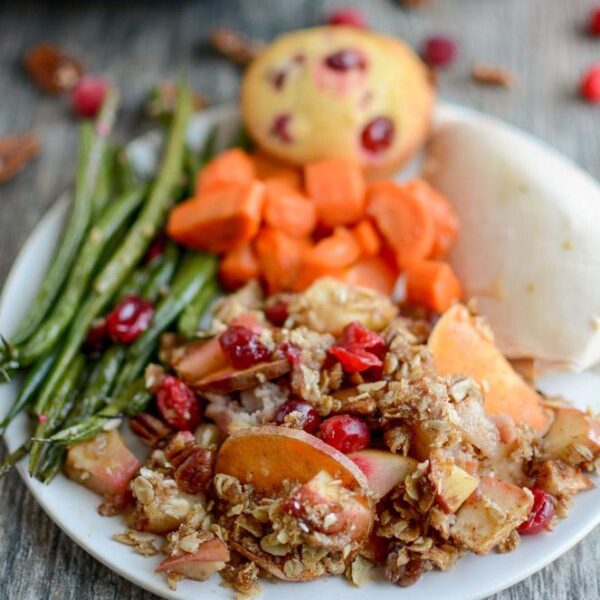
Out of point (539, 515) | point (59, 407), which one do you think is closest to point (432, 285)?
point (539, 515)

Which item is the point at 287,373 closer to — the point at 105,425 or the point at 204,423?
the point at 204,423

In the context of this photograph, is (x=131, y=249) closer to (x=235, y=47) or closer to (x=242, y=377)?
(x=242, y=377)

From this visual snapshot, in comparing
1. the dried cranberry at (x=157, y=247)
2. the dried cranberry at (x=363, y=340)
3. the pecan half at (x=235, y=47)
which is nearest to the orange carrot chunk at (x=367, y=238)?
the dried cranberry at (x=363, y=340)

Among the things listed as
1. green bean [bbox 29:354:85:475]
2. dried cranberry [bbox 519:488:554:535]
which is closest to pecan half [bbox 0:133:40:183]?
green bean [bbox 29:354:85:475]

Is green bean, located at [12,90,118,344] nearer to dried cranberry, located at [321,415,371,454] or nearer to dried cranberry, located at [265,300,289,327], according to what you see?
dried cranberry, located at [265,300,289,327]

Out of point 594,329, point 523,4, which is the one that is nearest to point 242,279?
point 594,329
